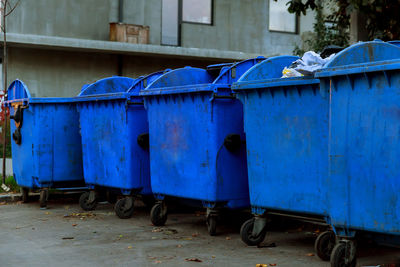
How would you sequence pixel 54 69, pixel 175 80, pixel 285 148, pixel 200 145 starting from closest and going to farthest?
pixel 285 148
pixel 200 145
pixel 175 80
pixel 54 69

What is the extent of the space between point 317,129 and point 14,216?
4211 millimetres

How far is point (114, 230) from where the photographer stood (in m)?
6.82

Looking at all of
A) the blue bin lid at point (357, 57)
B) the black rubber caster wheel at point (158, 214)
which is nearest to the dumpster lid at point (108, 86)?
the black rubber caster wheel at point (158, 214)

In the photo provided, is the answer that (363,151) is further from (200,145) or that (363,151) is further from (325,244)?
(200,145)

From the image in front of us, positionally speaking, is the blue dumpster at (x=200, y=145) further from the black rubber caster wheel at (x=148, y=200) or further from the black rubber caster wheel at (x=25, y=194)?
the black rubber caster wheel at (x=25, y=194)

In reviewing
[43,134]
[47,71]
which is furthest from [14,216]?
[47,71]

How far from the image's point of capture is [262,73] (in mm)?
6109

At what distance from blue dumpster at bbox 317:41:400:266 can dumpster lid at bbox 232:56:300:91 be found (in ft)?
2.91

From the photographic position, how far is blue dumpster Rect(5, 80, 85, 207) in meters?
8.50

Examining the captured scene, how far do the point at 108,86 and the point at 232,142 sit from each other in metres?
→ 3.12

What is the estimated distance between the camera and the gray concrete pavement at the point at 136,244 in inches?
209

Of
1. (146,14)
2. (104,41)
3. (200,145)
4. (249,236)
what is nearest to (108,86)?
(200,145)

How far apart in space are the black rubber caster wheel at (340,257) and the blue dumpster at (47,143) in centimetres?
472

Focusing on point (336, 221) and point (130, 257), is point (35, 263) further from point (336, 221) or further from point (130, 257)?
point (336, 221)
